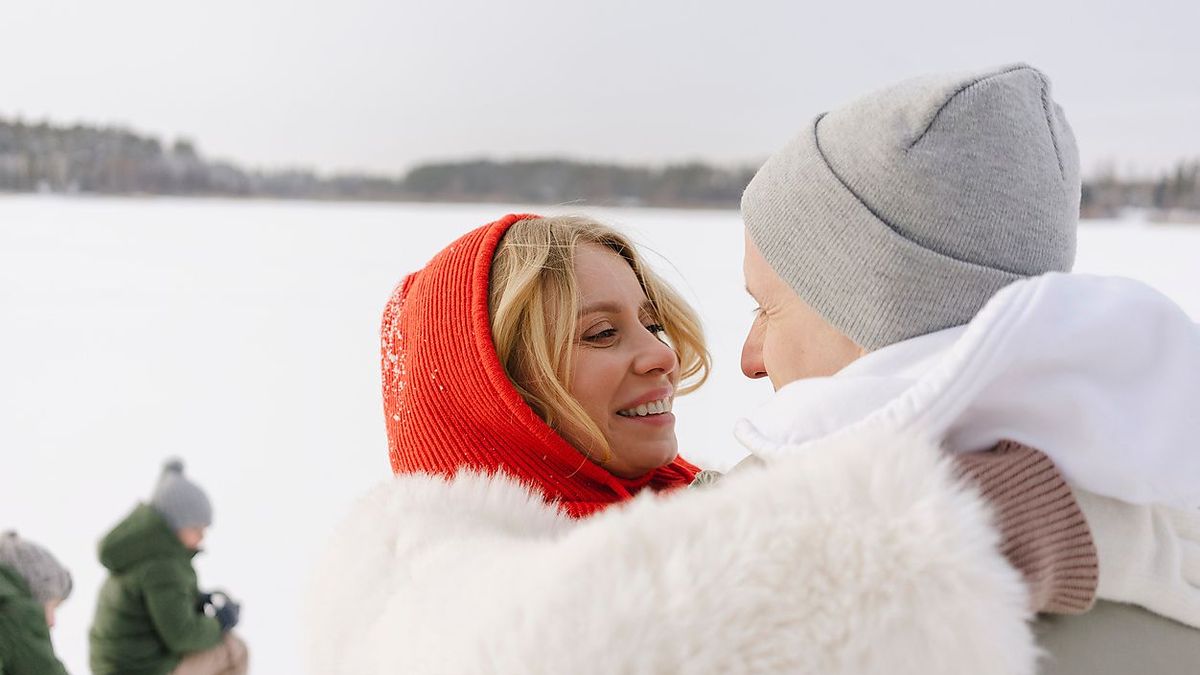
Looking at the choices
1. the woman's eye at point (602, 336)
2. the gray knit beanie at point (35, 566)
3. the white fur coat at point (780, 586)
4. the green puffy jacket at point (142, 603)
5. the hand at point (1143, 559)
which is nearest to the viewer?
the white fur coat at point (780, 586)

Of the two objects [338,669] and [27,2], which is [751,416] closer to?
[338,669]

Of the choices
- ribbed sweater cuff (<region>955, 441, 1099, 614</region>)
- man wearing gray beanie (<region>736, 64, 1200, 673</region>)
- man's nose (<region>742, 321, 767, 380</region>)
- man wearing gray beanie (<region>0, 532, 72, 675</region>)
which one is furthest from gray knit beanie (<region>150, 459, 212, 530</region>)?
ribbed sweater cuff (<region>955, 441, 1099, 614</region>)

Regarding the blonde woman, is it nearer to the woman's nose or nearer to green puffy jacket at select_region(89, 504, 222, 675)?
the woman's nose

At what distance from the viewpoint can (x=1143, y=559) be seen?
0.65 metres

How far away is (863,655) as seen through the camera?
528mm

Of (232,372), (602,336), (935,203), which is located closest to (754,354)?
(935,203)

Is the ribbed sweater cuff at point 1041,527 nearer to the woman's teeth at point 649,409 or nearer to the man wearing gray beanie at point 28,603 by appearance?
the woman's teeth at point 649,409

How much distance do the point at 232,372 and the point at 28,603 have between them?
533 cm

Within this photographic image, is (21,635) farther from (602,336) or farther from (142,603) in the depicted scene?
(602,336)

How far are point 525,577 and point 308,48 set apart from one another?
1492 cm

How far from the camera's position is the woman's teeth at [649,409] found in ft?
4.96

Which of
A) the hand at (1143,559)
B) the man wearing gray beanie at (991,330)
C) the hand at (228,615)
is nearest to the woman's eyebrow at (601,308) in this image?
the man wearing gray beanie at (991,330)

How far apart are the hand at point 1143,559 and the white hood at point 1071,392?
0.06 ft

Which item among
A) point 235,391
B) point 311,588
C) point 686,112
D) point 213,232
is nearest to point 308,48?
point 213,232
